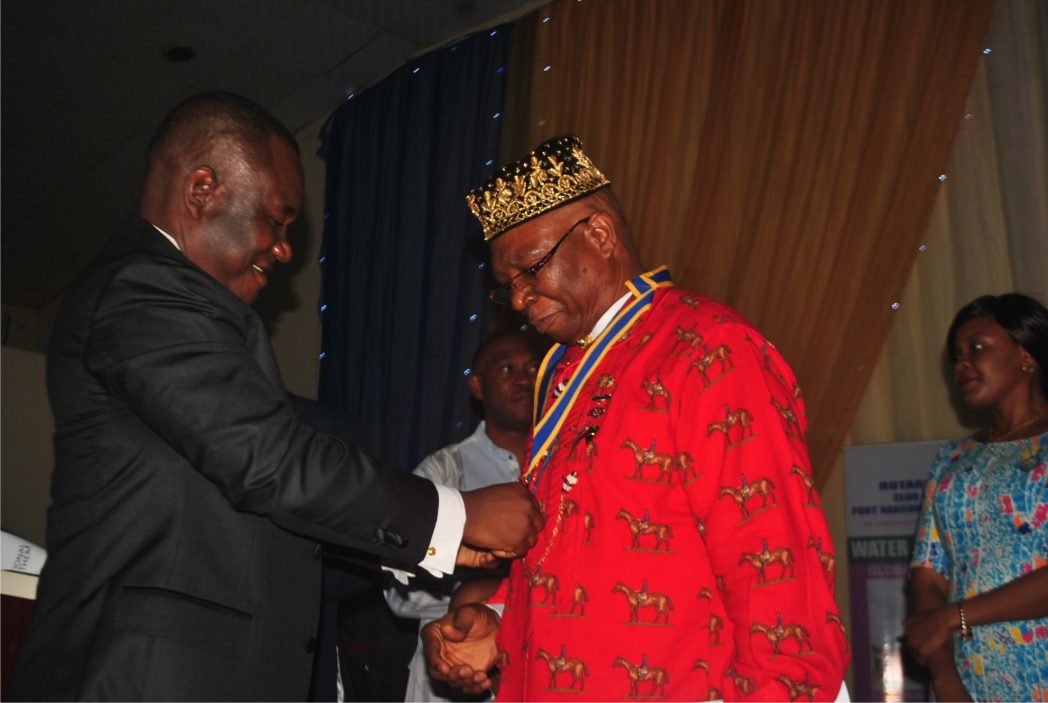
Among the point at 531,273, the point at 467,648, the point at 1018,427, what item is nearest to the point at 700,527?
the point at 467,648

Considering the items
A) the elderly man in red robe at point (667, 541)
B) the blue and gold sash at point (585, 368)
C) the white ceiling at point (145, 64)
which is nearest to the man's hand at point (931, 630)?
the elderly man in red robe at point (667, 541)

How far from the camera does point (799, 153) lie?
398 cm

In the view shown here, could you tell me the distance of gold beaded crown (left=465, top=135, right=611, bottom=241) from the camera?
240 centimetres

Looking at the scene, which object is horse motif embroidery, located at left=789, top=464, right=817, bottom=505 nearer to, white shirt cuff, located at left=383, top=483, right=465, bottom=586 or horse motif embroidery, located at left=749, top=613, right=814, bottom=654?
horse motif embroidery, located at left=749, top=613, right=814, bottom=654

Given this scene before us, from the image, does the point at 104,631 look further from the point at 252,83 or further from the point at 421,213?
the point at 252,83

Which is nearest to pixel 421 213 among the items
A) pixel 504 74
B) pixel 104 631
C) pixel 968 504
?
pixel 504 74

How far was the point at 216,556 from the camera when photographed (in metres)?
1.86

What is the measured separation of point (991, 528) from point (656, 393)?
1.72 meters

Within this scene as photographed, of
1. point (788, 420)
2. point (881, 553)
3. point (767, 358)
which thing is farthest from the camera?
point (881, 553)

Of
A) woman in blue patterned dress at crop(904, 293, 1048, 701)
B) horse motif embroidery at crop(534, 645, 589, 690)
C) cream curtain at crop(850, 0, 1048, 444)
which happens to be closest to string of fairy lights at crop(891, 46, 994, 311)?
cream curtain at crop(850, 0, 1048, 444)

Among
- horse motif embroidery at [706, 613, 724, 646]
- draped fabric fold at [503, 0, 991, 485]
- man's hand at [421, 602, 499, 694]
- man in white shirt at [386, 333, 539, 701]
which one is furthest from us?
man in white shirt at [386, 333, 539, 701]

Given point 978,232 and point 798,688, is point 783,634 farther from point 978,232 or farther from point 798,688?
point 978,232

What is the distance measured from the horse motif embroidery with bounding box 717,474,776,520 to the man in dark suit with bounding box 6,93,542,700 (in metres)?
0.44

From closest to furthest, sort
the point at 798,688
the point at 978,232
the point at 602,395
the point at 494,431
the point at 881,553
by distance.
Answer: the point at 798,688, the point at 602,395, the point at 978,232, the point at 881,553, the point at 494,431
